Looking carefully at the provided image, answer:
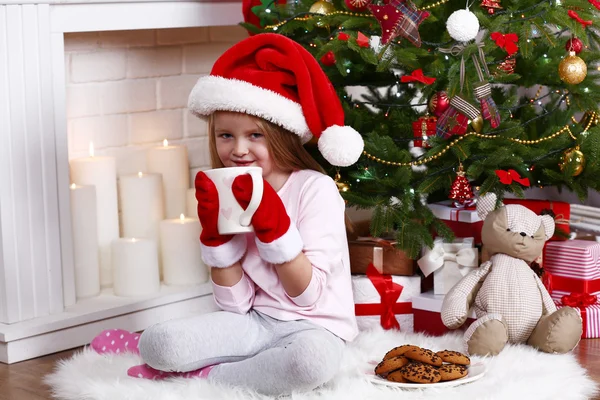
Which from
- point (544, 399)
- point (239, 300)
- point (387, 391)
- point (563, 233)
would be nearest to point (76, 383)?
point (239, 300)

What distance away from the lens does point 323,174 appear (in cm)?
202

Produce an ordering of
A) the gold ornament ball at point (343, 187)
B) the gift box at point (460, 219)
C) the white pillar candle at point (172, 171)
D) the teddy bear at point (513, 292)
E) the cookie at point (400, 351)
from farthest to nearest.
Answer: the white pillar candle at point (172, 171)
the gift box at point (460, 219)
the gold ornament ball at point (343, 187)
the teddy bear at point (513, 292)
the cookie at point (400, 351)

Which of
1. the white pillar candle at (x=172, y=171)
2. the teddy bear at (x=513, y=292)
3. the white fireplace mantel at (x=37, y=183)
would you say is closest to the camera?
the teddy bear at (x=513, y=292)

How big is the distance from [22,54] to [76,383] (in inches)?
30.7

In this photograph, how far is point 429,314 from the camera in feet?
7.58

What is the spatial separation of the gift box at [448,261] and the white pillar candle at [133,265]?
71 centimetres

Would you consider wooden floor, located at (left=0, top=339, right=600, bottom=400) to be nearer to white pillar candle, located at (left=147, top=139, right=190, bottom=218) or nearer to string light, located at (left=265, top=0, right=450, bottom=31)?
white pillar candle, located at (left=147, top=139, right=190, bottom=218)

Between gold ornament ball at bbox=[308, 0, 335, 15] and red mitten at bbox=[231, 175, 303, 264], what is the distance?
691 mm

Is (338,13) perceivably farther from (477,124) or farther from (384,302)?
(384,302)

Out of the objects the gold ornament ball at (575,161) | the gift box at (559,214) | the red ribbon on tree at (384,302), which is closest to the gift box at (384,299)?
the red ribbon on tree at (384,302)

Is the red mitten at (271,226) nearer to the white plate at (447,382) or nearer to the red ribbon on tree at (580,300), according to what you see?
the white plate at (447,382)

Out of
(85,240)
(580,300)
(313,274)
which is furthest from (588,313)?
(85,240)

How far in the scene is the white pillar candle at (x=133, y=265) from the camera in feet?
8.02

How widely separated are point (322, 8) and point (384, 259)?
2.10 feet
